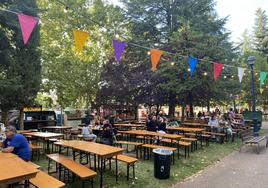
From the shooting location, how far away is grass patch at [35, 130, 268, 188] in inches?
253

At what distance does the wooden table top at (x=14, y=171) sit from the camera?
3744 millimetres

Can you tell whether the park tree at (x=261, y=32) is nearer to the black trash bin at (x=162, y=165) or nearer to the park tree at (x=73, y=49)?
the park tree at (x=73, y=49)

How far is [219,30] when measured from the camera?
21609mm

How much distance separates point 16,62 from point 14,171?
447 inches

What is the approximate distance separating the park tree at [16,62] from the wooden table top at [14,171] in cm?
835

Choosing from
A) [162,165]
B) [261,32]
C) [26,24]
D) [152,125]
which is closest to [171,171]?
[162,165]

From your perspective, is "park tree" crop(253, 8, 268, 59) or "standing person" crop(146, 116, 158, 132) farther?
"park tree" crop(253, 8, 268, 59)

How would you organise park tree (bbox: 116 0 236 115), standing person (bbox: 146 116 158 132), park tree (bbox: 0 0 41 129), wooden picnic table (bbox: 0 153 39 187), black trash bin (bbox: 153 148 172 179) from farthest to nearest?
park tree (bbox: 116 0 236 115) < park tree (bbox: 0 0 41 129) < standing person (bbox: 146 116 158 132) < black trash bin (bbox: 153 148 172 179) < wooden picnic table (bbox: 0 153 39 187)

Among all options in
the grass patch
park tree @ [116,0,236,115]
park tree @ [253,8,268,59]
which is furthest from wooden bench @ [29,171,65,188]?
park tree @ [253,8,268,59]

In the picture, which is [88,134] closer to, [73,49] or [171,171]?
[171,171]

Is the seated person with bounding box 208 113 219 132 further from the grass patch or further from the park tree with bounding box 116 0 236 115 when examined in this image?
the park tree with bounding box 116 0 236 115

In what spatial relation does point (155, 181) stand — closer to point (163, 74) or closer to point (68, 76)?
point (163, 74)

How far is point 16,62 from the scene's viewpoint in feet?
46.1

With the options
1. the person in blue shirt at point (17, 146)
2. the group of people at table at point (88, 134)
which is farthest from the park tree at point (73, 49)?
the person in blue shirt at point (17, 146)
